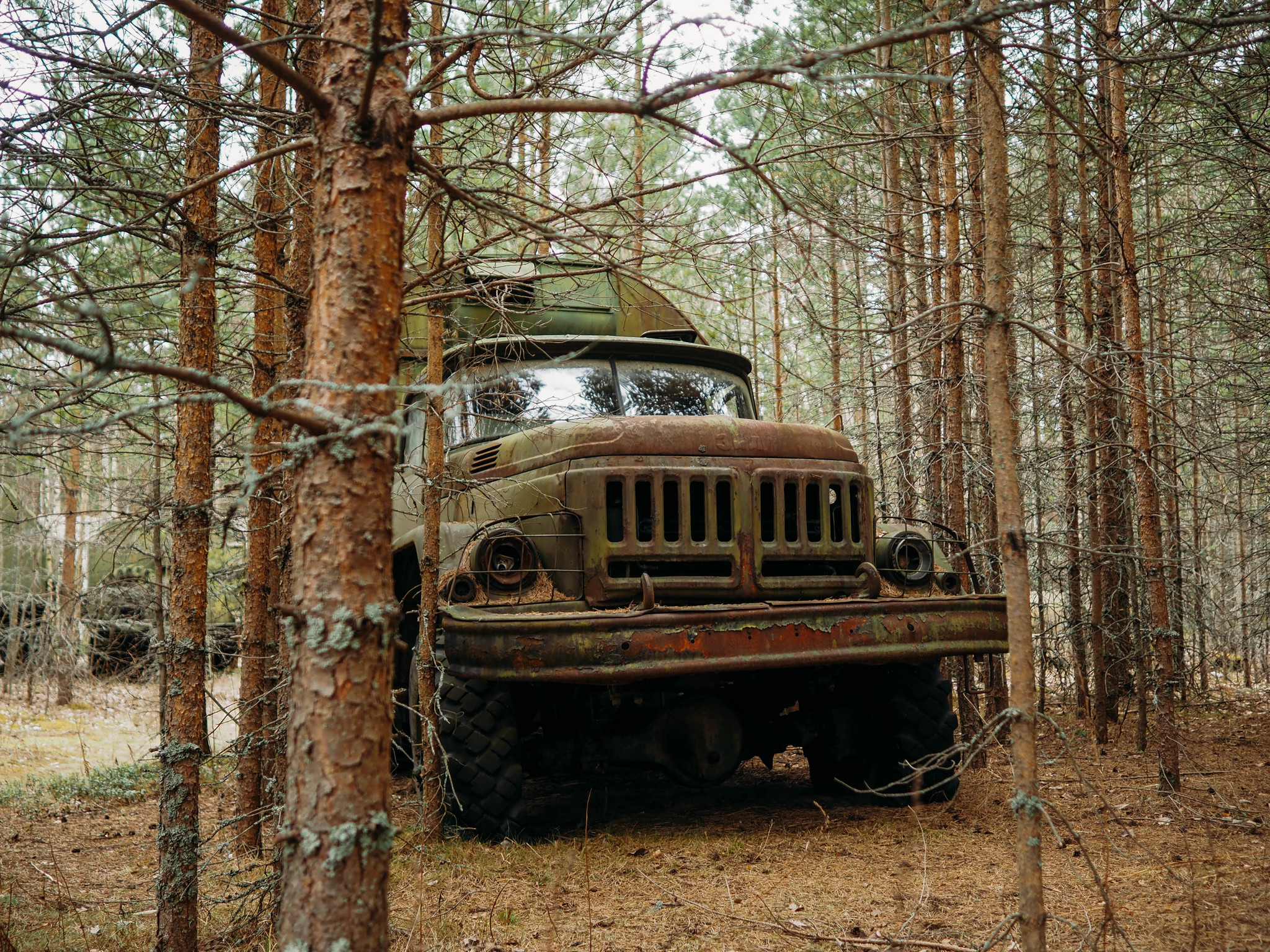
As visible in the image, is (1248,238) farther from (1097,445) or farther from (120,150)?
(120,150)

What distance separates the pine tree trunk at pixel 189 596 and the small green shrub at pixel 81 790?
14.7ft

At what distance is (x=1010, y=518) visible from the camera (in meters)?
3.14

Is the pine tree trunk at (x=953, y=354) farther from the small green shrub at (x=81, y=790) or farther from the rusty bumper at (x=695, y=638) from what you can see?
the small green shrub at (x=81, y=790)

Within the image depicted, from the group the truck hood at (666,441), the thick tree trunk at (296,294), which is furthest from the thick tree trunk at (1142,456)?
the thick tree trunk at (296,294)

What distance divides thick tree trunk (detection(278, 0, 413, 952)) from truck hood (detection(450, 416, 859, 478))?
2.86 m

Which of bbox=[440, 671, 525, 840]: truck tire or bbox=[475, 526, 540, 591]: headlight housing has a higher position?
bbox=[475, 526, 540, 591]: headlight housing

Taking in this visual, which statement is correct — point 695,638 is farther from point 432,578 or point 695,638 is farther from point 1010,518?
point 1010,518

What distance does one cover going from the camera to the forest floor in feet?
12.7

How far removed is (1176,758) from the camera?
6.07 meters

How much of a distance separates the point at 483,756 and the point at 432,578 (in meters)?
Answer: 1.01

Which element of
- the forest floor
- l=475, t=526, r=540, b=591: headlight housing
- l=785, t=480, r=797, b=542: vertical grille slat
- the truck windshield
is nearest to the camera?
the forest floor

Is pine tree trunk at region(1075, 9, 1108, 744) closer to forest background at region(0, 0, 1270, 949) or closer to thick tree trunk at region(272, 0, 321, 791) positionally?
forest background at region(0, 0, 1270, 949)

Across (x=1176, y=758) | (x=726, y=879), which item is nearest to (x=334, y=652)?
(x=726, y=879)

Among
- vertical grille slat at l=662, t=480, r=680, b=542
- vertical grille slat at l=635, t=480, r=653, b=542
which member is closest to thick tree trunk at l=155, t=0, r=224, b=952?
vertical grille slat at l=635, t=480, r=653, b=542
